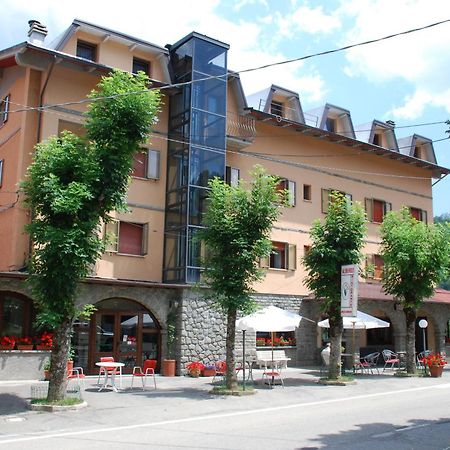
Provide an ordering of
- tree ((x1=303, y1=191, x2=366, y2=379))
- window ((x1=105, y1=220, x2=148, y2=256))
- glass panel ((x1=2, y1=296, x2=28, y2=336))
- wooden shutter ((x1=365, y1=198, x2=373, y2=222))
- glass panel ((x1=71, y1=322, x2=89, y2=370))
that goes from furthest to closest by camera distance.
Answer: wooden shutter ((x1=365, y1=198, x2=373, y2=222))
window ((x1=105, y1=220, x2=148, y2=256))
glass panel ((x1=71, y1=322, x2=89, y2=370))
tree ((x1=303, y1=191, x2=366, y2=379))
glass panel ((x1=2, y1=296, x2=28, y2=336))

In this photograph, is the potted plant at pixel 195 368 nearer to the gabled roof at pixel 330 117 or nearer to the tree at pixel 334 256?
the tree at pixel 334 256

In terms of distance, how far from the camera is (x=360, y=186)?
98.1 feet

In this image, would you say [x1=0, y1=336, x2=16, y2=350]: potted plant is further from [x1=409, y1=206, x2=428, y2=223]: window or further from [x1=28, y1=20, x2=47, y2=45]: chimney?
[x1=409, y1=206, x2=428, y2=223]: window

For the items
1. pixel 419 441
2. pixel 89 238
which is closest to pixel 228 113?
pixel 89 238

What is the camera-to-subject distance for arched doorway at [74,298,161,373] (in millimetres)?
20234

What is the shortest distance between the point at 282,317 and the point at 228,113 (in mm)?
10178

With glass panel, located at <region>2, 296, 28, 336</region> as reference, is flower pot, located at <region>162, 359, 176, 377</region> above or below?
below

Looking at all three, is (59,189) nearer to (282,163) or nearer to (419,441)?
(419,441)

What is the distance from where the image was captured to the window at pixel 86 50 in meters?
21.5

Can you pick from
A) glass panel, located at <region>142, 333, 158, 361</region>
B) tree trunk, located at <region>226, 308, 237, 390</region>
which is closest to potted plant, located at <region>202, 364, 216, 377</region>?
glass panel, located at <region>142, 333, 158, 361</region>

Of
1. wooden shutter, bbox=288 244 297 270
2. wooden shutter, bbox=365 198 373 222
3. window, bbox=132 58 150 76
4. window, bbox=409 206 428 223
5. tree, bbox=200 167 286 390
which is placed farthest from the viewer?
window, bbox=409 206 428 223

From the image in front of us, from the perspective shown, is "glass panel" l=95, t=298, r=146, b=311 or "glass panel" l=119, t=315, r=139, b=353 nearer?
"glass panel" l=95, t=298, r=146, b=311

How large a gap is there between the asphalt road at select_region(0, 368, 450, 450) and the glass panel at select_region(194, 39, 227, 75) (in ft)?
40.3

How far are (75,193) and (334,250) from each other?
9.66 m
